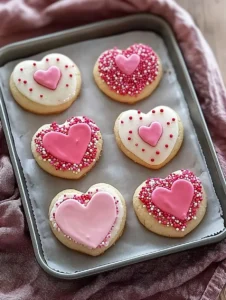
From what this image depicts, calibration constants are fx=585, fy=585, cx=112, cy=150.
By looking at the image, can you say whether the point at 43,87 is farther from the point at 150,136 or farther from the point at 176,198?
the point at 176,198

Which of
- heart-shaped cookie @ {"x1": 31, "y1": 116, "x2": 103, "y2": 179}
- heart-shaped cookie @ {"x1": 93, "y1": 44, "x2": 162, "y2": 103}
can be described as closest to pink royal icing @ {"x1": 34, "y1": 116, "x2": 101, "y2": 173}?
heart-shaped cookie @ {"x1": 31, "y1": 116, "x2": 103, "y2": 179}

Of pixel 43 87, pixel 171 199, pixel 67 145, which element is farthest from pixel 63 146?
pixel 171 199

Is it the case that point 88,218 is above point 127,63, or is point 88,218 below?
below

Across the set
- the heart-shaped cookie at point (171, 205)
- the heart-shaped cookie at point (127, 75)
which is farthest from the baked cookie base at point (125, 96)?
the heart-shaped cookie at point (171, 205)

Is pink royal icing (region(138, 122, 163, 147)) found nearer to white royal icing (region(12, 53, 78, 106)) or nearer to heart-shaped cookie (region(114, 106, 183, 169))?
heart-shaped cookie (region(114, 106, 183, 169))

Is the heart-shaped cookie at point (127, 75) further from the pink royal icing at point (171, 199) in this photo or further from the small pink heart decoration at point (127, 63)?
the pink royal icing at point (171, 199)

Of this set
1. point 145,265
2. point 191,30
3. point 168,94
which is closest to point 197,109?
point 168,94
